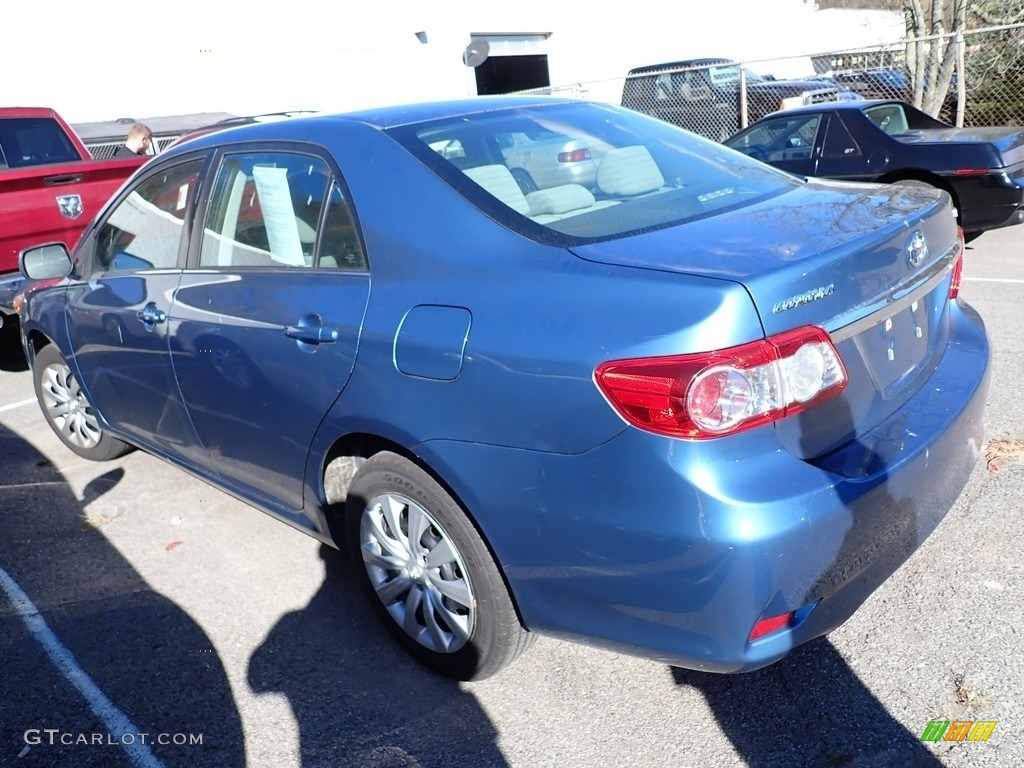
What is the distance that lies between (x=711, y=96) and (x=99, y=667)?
13.4 metres

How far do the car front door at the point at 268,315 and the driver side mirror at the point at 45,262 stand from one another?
1322mm

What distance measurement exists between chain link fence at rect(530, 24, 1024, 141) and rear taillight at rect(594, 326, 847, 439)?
1060 centimetres

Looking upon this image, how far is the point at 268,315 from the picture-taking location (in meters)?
3.16

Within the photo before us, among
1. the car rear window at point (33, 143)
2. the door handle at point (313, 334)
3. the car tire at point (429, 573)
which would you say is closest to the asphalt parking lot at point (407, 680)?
the car tire at point (429, 573)

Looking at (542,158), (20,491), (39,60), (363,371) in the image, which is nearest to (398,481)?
(363,371)

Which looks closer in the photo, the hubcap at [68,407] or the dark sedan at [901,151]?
the hubcap at [68,407]

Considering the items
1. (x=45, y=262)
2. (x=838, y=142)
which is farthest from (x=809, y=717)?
(x=838, y=142)

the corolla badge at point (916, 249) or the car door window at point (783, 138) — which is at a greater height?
the corolla badge at point (916, 249)

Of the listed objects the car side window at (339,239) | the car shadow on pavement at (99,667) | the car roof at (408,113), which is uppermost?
the car roof at (408,113)

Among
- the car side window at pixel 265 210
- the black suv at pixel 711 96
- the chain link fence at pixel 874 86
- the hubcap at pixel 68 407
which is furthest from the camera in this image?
the black suv at pixel 711 96

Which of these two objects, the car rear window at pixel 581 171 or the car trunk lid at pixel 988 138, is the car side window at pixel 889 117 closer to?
the car trunk lid at pixel 988 138

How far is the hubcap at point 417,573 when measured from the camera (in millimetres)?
2822

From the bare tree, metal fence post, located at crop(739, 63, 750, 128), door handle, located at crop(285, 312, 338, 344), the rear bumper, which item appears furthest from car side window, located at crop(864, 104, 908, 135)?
door handle, located at crop(285, 312, 338, 344)

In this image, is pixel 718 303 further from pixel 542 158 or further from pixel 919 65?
pixel 919 65
